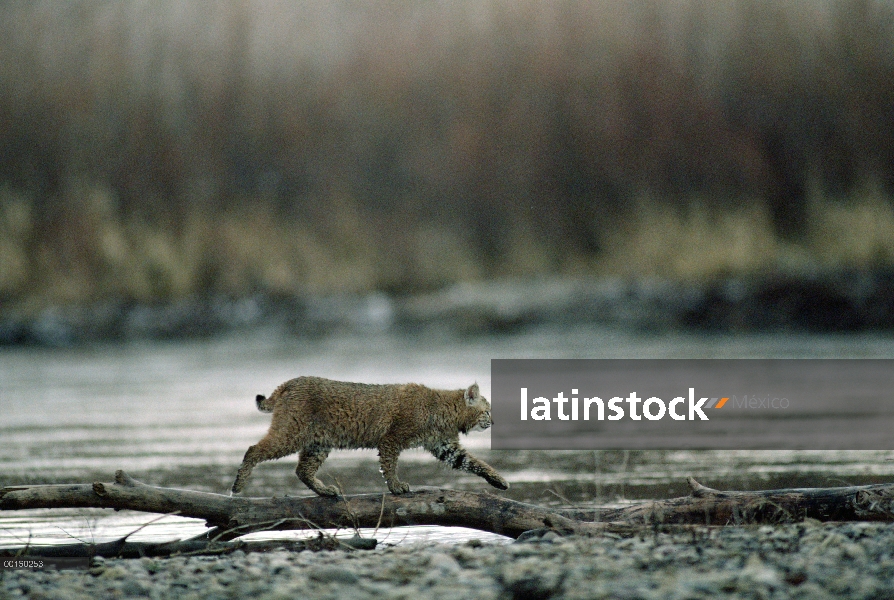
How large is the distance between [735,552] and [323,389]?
331 cm

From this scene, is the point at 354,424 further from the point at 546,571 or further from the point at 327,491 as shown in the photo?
the point at 546,571

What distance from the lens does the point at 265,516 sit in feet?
25.8

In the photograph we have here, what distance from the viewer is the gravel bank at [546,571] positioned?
5.68 metres

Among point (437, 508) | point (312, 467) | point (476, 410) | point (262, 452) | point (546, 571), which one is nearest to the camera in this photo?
point (546, 571)

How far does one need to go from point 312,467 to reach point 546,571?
267 cm

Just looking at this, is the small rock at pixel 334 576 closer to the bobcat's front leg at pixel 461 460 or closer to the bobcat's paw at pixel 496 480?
the bobcat's front leg at pixel 461 460

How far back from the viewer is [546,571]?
6016 mm

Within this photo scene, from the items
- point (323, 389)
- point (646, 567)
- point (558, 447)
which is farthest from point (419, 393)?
point (558, 447)

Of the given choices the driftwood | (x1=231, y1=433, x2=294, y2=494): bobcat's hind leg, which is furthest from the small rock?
(x1=231, y1=433, x2=294, y2=494): bobcat's hind leg

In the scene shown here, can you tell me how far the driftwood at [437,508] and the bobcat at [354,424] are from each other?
18 cm

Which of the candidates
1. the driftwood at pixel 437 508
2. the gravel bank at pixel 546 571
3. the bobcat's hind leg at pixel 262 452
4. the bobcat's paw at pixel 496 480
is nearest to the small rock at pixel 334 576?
the gravel bank at pixel 546 571

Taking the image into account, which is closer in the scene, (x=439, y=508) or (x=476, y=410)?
(x=439, y=508)

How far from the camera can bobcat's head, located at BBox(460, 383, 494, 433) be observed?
825 centimetres

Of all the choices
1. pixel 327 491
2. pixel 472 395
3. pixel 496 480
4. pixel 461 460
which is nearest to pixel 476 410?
pixel 472 395
